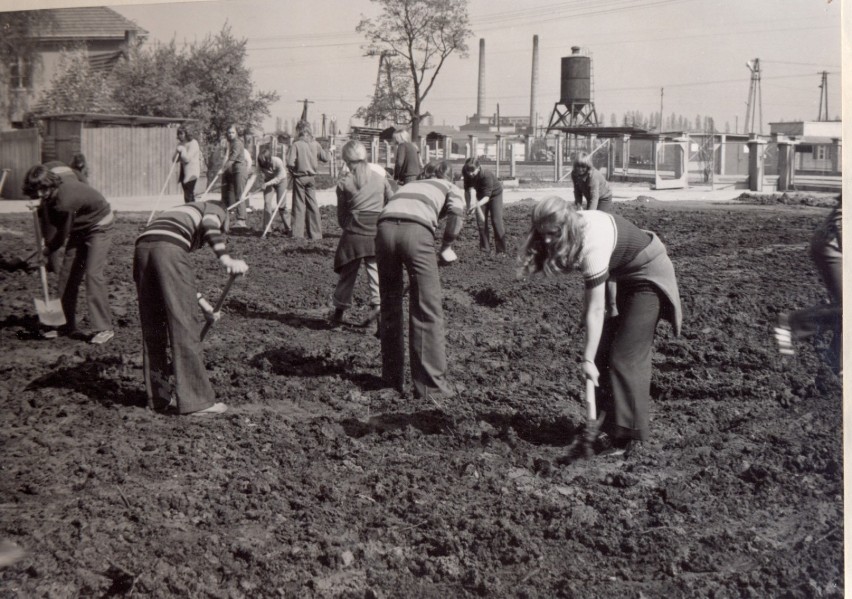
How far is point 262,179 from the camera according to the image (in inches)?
288

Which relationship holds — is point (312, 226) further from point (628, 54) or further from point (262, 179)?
point (628, 54)

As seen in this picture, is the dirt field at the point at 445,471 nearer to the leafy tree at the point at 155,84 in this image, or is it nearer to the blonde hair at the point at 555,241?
the blonde hair at the point at 555,241

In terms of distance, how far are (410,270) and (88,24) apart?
9.20 feet

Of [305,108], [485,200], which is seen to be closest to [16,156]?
[305,108]

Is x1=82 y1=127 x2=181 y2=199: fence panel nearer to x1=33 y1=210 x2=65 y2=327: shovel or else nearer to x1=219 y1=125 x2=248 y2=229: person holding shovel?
x1=219 y1=125 x2=248 y2=229: person holding shovel

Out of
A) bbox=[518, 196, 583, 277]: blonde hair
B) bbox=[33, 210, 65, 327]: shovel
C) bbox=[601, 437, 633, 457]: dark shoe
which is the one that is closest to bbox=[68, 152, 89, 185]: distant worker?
bbox=[33, 210, 65, 327]: shovel

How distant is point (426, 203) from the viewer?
3834mm

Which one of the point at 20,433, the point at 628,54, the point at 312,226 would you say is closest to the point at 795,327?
the point at 628,54

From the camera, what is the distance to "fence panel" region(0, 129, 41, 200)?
5336mm

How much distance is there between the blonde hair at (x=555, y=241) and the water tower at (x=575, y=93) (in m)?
1.00

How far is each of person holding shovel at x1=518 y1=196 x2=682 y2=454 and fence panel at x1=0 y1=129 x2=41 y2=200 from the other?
368 cm

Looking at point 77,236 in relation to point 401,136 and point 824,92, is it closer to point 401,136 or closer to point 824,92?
point 401,136

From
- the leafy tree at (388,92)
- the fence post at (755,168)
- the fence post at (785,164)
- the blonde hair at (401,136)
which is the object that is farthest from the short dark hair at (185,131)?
the fence post at (785,164)

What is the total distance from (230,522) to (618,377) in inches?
56.0
